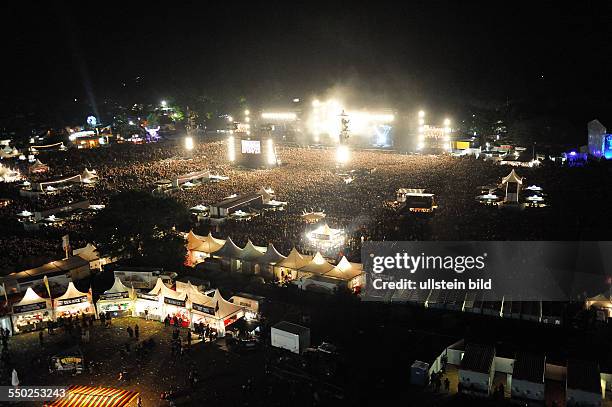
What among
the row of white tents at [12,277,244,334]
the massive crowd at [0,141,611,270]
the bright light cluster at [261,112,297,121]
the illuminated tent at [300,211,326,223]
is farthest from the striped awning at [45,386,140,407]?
the bright light cluster at [261,112,297,121]

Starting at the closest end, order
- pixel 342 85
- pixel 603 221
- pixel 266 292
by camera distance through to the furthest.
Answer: pixel 266 292 < pixel 603 221 < pixel 342 85

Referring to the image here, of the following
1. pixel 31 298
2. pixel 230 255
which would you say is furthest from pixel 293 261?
A: pixel 31 298

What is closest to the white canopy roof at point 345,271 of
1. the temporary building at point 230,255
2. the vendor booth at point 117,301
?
the temporary building at point 230,255

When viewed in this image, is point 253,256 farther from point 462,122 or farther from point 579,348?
point 462,122

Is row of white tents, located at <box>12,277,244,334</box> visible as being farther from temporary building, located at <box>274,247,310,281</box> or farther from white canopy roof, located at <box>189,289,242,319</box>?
temporary building, located at <box>274,247,310,281</box>

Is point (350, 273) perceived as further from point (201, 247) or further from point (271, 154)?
point (271, 154)

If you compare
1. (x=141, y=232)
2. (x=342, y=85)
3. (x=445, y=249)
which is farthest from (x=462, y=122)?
(x=141, y=232)
